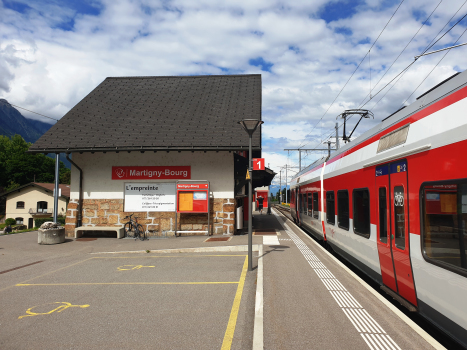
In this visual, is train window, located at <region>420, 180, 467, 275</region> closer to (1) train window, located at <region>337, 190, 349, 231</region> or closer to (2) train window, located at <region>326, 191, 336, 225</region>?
(1) train window, located at <region>337, 190, 349, 231</region>

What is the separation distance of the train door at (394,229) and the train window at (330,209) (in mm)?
3773

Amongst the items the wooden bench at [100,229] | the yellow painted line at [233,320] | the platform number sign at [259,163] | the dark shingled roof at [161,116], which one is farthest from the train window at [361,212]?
the wooden bench at [100,229]

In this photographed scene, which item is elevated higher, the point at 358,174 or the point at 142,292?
the point at 358,174

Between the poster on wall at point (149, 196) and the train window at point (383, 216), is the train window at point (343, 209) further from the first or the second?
the poster on wall at point (149, 196)

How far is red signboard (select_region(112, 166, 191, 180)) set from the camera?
16.0 metres

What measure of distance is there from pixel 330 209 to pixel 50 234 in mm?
11152

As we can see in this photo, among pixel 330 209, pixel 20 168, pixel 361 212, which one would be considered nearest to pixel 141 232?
pixel 330 209

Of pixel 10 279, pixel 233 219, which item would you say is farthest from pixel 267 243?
pixel 10 279

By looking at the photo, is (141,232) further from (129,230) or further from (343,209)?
(343,209)

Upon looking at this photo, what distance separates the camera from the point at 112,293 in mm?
6879

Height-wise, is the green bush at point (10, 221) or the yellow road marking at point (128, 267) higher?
the yellow road marking at point (128, 267)

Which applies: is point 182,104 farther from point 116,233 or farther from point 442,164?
point 442,164

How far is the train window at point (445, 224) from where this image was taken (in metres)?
3.69

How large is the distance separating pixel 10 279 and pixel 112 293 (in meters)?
3.42
